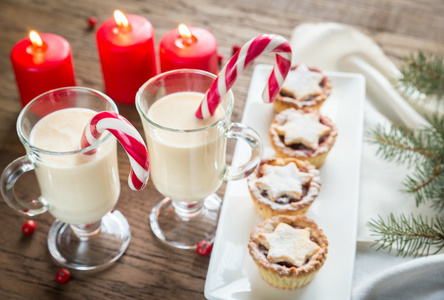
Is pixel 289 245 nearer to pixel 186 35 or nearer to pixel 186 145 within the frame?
pixel 186 145

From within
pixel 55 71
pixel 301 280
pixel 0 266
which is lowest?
pixel 0 266

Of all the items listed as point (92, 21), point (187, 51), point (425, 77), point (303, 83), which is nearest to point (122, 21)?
point (187, 51)

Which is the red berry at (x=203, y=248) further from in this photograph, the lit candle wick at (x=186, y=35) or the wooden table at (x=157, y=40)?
the lit candle wick at (x=186, y=35)

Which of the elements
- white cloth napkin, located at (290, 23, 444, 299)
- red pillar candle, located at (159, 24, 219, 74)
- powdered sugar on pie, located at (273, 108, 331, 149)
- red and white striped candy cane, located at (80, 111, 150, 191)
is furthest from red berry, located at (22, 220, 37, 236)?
white cloth napkin, located at (290, 23, 444, 299)

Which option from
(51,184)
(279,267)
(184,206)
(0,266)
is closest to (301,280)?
(279,267)

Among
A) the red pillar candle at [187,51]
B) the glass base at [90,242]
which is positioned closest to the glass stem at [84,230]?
the glass base at [90,242]

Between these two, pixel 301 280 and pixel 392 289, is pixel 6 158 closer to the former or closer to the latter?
pixel 301 280
